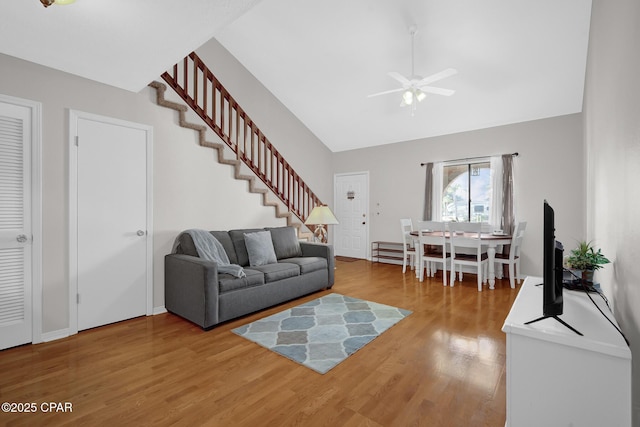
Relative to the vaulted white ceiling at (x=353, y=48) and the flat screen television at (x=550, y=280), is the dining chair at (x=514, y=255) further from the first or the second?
the flat screen television at (x=550, y=280)

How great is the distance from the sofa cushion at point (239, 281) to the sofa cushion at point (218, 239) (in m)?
0.49

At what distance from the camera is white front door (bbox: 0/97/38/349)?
2551mm

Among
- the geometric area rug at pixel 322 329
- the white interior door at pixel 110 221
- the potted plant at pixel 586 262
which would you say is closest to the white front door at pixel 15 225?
the white interior door at pixel 110 221

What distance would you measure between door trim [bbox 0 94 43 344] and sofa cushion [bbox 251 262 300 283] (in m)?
1.99

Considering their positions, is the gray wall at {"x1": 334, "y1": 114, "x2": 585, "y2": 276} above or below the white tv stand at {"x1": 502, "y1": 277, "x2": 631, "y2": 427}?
above

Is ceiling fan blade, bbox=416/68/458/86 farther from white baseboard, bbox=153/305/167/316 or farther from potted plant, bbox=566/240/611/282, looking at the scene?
white baseboard, bbox=153/305/167/316

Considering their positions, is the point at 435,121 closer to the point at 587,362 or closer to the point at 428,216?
the point at 428,216

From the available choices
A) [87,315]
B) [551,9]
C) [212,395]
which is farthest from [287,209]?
[551,9]

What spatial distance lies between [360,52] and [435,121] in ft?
6.48

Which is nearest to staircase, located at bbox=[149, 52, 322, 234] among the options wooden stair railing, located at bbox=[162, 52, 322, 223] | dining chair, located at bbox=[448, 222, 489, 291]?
wooden stair railing, located at bbox=[162, 52, 322, 223]

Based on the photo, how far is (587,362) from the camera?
1229 mm

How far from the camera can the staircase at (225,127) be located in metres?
3.75

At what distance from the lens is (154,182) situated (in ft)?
11.3

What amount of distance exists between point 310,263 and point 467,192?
3486mm
